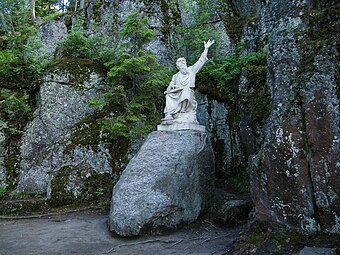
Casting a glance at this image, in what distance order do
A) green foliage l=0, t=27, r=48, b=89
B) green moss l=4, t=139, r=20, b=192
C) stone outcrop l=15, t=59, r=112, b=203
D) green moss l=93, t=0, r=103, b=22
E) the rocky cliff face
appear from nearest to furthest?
the rocky cliff face
stone outcrop l=15, t=59, r=112, b=203
green moss l=4, t=139, r=20, b=192
green foliage l=0, t=27, r=48, b=89
green moss l=93, t=0, r=103, b=22

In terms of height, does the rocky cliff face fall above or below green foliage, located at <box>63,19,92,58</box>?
below

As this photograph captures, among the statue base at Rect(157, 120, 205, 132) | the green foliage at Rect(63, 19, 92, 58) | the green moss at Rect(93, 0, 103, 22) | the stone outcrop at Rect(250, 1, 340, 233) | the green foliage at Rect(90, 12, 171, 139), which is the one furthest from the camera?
the green moss at Rect(93, 0, 103, 22)

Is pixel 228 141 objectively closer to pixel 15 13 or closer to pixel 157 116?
pixel 157 116

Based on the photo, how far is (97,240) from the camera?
5828 mm

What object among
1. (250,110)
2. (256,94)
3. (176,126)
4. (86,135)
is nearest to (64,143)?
(86,135)

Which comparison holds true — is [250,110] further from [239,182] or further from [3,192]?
[3,192]

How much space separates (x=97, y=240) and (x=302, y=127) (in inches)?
164

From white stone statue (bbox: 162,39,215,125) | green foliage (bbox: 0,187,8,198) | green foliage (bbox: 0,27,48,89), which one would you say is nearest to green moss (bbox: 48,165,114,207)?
green foliage (bbox: 0,187,8,198)

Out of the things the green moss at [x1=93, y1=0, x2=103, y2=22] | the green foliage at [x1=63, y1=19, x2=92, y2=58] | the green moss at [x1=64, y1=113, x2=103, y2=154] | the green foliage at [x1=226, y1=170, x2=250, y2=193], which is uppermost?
the green moss at [x1=93, y1=0, x2=103, y2=22]

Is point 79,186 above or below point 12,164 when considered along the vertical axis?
below

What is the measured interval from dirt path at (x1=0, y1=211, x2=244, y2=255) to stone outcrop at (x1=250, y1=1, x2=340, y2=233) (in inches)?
67.5

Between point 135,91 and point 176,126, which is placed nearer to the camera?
point 176,126

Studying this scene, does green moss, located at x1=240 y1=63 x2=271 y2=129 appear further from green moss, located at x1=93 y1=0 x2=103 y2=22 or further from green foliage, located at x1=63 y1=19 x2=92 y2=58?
green moss, located at x1=93 y1=0 x2=103 y2=22

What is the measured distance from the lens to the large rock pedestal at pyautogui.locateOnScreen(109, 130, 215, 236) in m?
6.00
